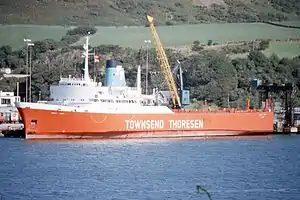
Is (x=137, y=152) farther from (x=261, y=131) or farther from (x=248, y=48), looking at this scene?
(x=248, y=48)

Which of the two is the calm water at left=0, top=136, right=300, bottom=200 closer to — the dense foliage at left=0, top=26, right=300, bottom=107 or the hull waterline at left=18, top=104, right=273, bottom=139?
the hull waterline at left=18, top=104, right=273, bottom=139

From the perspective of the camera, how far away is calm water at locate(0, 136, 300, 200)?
31.1m

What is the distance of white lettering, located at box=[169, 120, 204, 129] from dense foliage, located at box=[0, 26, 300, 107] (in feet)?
44.6

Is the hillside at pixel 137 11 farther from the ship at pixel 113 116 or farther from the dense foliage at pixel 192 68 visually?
the ship at pixel 113 116

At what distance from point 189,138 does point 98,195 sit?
24519mm

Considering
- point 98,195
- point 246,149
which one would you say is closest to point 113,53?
point 246,149

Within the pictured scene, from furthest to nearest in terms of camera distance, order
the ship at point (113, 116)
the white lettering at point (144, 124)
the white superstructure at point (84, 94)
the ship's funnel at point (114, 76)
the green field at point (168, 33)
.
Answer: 1. the green field at point (168, 33)
2. the ship's funnel at point (114, 76)
3. the white lettering at point (144, 124)
4. the white superstructure at point (84, 94)
5. the ship at point (113, 116)

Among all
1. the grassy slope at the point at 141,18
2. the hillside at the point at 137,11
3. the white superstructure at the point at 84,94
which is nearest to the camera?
the white superstructure at the point at 84,94

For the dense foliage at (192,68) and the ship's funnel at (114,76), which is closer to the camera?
the ship's funnel at (114,76)

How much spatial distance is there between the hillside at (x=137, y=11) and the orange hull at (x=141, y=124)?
89.1ft

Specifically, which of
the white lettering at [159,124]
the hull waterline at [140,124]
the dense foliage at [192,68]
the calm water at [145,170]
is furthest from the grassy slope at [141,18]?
the calm water at [145,170]

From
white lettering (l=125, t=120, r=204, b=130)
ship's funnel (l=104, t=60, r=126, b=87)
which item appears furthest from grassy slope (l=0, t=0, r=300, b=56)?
ship's funnel (l=104, t=60, r=126, b=87)

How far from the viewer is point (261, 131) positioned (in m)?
58.5

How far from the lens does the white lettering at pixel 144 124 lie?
52.6 m
